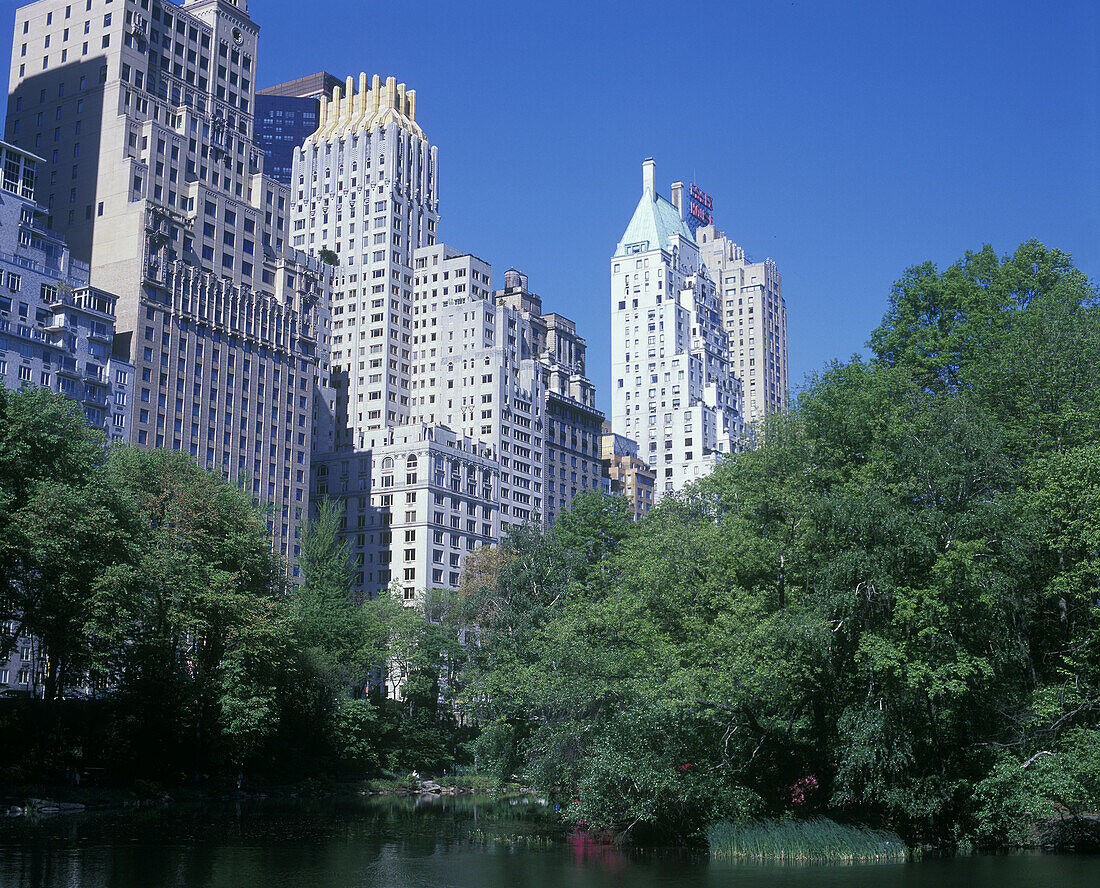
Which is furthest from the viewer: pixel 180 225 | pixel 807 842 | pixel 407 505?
pixel 407 505

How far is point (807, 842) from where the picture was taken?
50.8 m

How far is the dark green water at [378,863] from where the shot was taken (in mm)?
42781

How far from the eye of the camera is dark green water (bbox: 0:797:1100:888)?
42781 millimetres

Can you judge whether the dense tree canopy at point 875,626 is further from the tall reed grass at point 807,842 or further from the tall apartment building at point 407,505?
the tall apartment building at point 407,505

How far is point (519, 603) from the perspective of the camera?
83.7m

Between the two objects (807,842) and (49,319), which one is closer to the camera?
(807,842)

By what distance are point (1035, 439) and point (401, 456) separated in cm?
13921

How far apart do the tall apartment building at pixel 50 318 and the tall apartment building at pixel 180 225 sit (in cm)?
656

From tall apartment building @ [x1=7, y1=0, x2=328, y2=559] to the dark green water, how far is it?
95064 mm

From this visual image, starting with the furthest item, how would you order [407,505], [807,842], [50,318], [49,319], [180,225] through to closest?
[407,505] → [180,225] → [50,318] → [49,319] → [807,842]

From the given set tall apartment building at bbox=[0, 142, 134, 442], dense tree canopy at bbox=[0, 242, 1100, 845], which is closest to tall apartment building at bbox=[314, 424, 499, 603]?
tall apartment building at bbox=[0, 142, 134, 442]

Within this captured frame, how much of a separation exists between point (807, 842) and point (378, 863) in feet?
60.9

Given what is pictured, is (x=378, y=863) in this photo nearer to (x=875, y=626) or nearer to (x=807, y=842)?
(x=807, y=842)

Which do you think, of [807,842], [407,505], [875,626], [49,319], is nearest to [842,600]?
[875,626]
